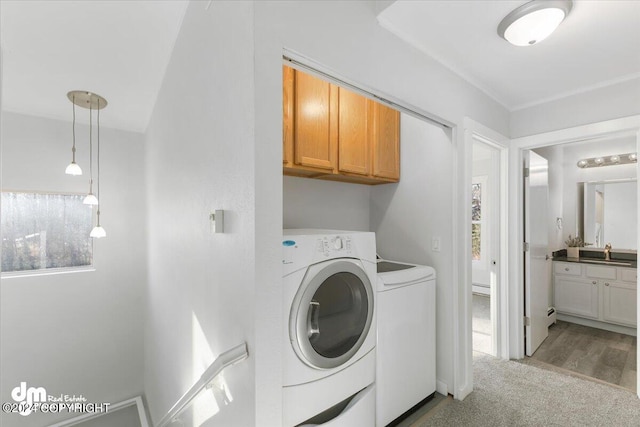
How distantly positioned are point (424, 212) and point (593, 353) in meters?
2.42

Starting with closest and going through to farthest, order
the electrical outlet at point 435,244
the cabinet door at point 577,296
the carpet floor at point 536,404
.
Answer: the carpet floor at point 536,404, the electrical outlet at point 435,244, the cabinet door at point 577,296

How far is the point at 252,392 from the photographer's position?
1035 millimetres

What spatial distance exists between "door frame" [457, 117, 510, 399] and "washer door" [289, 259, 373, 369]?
0.90 meters

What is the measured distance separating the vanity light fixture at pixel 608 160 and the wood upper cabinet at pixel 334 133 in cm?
329

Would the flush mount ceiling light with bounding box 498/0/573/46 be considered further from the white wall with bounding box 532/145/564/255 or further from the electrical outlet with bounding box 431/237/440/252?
the white wall with bounding box 532/145/564/255

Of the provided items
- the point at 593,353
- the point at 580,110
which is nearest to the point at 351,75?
the point at 580,110

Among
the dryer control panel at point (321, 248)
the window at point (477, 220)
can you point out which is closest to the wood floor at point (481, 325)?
the window at point (477, 220)

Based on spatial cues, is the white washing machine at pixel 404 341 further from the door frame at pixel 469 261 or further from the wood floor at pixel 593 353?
the wood floor at pixel 593 353

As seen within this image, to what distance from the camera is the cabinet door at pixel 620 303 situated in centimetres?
327

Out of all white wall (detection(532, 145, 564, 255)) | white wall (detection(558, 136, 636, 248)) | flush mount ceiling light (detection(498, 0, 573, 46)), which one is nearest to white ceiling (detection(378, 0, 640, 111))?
flush mount ceiling light (detection(498, 0, 573, 46))

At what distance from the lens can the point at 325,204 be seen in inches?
100

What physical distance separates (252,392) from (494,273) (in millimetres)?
2634

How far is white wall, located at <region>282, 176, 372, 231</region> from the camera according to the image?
2.35 m

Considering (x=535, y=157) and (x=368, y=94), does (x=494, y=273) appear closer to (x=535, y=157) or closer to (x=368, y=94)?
(x=535, y=157)
